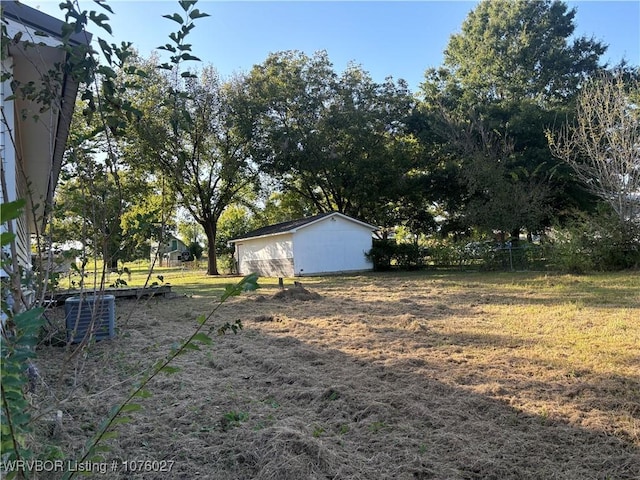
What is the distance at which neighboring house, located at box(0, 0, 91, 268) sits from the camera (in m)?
1.89

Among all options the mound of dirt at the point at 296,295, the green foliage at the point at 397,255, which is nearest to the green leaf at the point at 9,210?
the mound of dirt at the point at 296,295

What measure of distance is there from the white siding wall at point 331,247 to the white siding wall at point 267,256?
0.61m

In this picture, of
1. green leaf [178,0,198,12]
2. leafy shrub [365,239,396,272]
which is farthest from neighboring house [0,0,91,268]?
leafy shrub [365,239,396,272]

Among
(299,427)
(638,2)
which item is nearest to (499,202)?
(638,2)

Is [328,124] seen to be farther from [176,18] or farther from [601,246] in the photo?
[176,18]

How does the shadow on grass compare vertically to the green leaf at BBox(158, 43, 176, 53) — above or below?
below

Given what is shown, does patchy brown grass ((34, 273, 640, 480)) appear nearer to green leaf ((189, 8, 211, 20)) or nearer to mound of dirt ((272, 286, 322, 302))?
green leaf ((189, 8, 211, 20))

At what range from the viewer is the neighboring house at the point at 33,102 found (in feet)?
6.21

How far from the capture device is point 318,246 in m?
21.2

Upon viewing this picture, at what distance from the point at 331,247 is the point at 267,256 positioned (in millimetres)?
3910

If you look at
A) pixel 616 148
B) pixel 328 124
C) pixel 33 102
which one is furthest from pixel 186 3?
pixel 328 124

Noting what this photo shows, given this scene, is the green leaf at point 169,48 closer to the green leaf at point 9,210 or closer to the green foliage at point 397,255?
the green leaf at point 9,210

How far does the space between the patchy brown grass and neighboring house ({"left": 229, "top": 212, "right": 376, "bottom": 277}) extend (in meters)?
13.5

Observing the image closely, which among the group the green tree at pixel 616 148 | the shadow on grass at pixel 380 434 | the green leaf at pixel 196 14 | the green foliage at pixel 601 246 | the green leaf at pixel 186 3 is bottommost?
the shadow on grass at pixel 380 434
